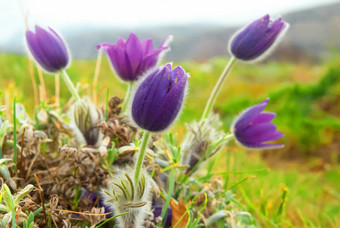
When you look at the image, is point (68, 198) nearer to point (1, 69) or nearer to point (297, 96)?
point (1, 69)

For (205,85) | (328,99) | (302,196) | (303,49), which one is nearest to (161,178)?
(302,196)

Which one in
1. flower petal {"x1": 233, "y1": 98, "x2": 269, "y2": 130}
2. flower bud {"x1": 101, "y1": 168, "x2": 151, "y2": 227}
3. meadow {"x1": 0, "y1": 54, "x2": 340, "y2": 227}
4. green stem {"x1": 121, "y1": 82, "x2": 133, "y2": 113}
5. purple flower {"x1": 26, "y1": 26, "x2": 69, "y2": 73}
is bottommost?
meadow {"x1": 0, "y1": 54, "x2": 340, "y2": 227}

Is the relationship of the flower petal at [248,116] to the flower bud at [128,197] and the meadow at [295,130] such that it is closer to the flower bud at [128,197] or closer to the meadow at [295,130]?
the flower bud at [128,197]

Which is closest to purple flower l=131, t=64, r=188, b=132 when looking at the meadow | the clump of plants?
the clump of plants

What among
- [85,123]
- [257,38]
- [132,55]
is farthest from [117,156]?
[257,38]

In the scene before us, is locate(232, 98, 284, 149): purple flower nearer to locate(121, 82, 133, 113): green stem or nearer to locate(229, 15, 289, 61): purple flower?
locate(229, 15, 289, 61): purple flower

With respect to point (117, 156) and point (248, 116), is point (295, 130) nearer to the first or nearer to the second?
point (248, 116)
